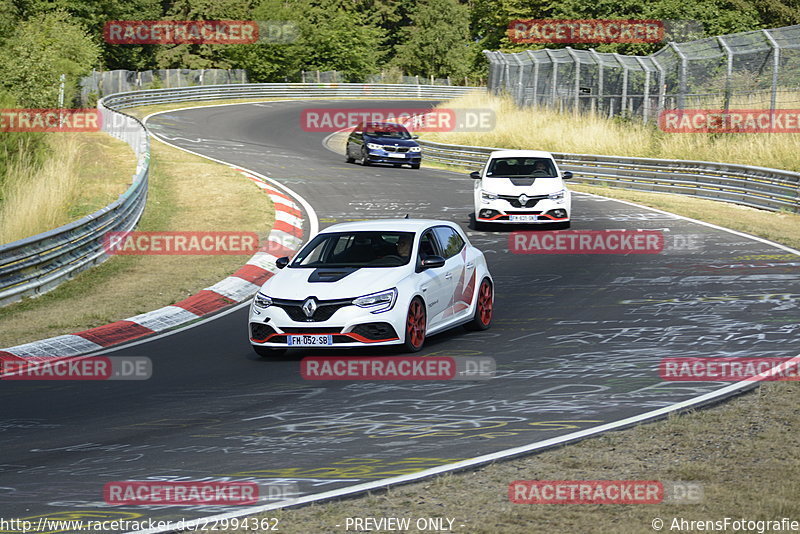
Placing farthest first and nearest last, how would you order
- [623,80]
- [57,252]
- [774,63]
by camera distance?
[623,80] → [774,63] → [57,252]

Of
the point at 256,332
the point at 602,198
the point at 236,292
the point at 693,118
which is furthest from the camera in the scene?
the point at 693,118

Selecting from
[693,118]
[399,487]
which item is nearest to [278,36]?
[693,118]

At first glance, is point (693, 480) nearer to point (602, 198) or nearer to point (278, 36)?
point (602, 198)

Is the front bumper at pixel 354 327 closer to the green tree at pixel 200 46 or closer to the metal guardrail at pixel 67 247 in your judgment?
the metal guardrail at pixel 67 247

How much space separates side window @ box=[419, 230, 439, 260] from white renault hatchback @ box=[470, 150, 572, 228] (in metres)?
9.76

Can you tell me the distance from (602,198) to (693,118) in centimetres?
712

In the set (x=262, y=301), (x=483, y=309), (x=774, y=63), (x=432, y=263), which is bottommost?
(x=483, y=309)

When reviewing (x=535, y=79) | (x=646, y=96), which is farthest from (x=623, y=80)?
(x=535, y=79)

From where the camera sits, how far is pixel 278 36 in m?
86.8

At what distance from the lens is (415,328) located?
11953 mm

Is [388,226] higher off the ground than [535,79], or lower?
lower

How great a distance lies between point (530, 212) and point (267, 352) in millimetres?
11483

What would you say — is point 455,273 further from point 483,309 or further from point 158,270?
point 158,270

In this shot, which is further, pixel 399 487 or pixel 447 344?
pixel 447 344
